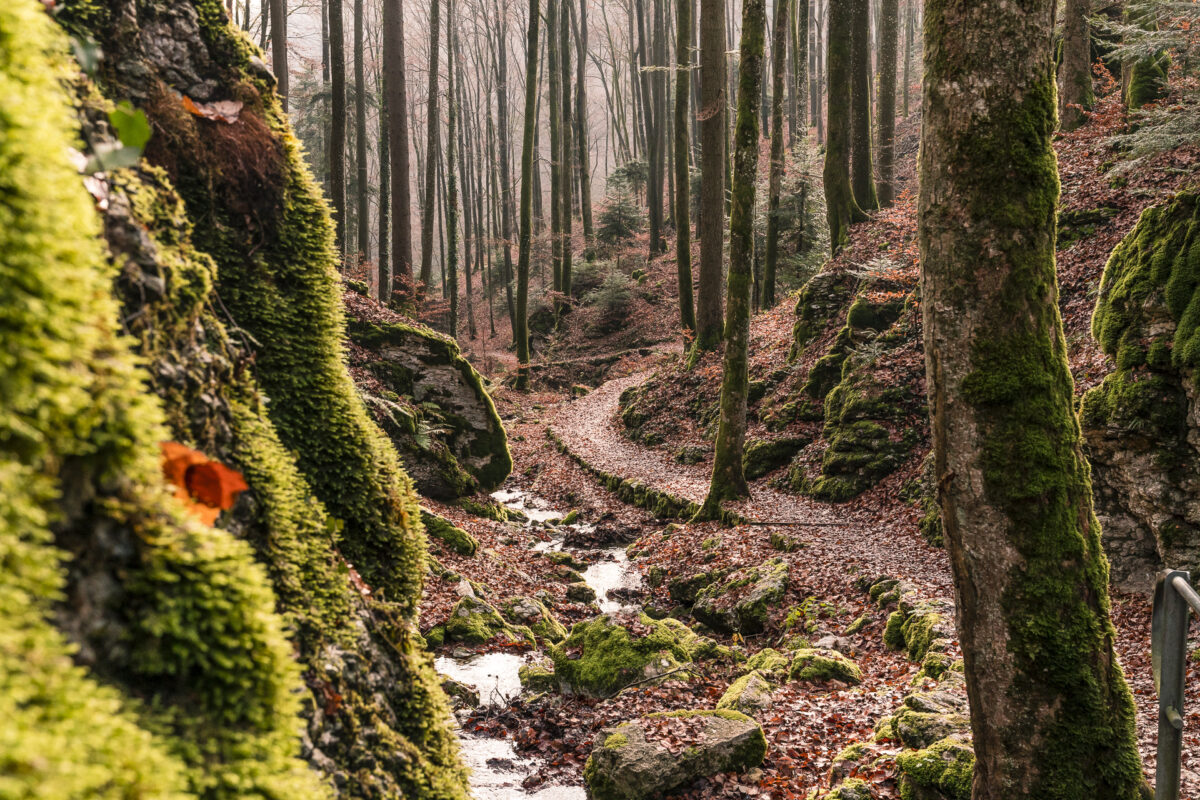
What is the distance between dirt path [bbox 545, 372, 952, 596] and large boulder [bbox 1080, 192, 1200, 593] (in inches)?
68.1

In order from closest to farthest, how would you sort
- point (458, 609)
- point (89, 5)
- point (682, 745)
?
point (89, 5) → point (682, 745) → point (458, 609)

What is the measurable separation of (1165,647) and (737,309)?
880 cm

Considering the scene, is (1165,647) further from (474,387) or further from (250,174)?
(474,387)

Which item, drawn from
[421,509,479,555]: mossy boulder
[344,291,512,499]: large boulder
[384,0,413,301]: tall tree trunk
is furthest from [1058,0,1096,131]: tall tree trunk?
[384,0,413,301]: tall tree trunk

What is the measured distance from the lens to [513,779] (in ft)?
17.2

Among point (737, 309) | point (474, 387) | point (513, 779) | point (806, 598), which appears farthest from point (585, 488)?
point (513, 779)

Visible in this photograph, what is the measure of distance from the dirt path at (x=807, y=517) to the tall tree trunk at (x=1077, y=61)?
8.84m

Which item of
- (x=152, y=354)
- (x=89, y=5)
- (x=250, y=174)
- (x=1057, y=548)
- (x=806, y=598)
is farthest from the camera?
(x=806, y=598)

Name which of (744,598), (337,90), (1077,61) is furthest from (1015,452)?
(337,90)

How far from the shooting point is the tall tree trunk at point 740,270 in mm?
10740

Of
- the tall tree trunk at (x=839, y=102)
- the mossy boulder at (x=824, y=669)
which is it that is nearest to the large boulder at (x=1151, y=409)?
the mossy boulder at (x=824, y=669)

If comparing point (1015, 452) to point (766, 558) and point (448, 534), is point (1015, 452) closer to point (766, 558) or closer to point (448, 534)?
point (766, 558)

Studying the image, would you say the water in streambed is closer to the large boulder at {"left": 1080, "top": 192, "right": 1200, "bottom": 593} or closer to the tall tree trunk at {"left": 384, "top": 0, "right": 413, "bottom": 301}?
the large boulder at {"left": 1080, "top": 192, "right": 1200, "bottom": 593}

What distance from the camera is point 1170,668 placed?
2.58m
